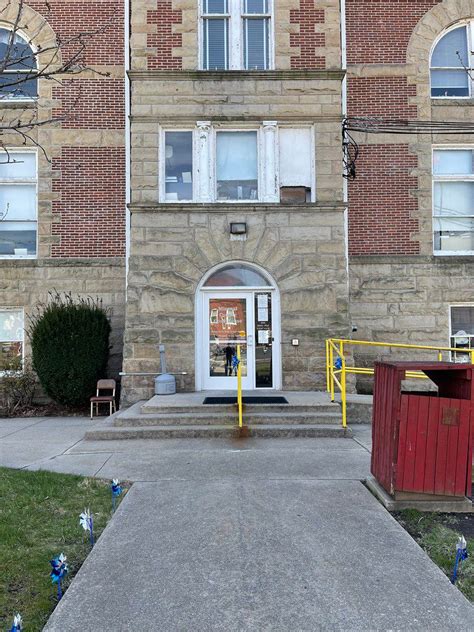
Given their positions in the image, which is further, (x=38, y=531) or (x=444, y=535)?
(x=38, y=531)

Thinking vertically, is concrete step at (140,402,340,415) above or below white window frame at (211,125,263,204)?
below

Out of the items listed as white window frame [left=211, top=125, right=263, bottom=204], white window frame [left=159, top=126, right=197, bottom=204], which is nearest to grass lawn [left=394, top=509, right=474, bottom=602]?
white window frame [left=211, top=125, right=263, bottom=204]

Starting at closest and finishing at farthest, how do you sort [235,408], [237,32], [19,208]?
1. [235,408]
2. [237,32]
3. [19,208]

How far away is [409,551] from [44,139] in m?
11.7

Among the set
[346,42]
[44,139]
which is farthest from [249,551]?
[346,42]

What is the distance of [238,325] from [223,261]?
1387 millimetres

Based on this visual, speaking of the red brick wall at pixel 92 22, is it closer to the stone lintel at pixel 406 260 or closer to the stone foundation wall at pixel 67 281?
the stone foundation wall at pixel 67 281

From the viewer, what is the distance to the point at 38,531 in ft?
14.8

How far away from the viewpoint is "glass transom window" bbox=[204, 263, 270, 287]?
10.8m

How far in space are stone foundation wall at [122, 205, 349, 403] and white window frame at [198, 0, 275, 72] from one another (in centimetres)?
335

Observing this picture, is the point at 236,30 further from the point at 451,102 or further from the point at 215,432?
the point at 215,432

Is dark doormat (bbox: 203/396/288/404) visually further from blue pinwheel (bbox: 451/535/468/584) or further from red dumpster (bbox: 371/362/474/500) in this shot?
blue pinwheel (bbox: 451/535/468/584)

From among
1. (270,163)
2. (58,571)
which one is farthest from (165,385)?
(58,571)

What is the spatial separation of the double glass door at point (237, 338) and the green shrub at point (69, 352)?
239 cm
